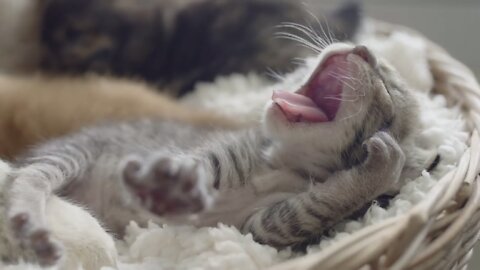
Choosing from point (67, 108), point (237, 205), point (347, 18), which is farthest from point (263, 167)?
point (347, 18)

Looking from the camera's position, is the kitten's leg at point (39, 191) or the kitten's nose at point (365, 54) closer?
the kitten's leg at point (39, 191)

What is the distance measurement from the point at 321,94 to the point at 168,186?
338mm

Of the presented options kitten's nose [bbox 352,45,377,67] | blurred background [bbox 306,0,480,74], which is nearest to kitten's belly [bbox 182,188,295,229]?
kitten's nose [bbox 352,45,377,67]

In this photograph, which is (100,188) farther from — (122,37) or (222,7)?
(222,7)

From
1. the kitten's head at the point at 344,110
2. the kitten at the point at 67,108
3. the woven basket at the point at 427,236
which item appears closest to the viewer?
the woven basket at the point at 427,236

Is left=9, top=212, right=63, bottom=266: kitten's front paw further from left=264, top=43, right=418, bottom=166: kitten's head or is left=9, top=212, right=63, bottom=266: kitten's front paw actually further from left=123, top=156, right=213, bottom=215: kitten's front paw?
left=264, top=43, right=418, bottom=166: kitten's head

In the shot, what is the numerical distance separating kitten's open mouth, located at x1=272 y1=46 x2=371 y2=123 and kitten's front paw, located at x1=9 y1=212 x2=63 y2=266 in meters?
0.39

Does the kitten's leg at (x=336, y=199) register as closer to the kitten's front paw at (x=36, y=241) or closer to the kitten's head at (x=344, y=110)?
the kitten's head at (x=344, y=110)

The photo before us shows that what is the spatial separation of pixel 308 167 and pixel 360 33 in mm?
693

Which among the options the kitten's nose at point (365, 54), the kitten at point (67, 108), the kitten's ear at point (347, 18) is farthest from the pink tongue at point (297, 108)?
the kitten's ear at point (347, 18)

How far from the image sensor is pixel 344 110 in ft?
3.27

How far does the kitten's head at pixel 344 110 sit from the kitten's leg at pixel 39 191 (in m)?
0.33

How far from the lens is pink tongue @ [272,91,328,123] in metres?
1.01

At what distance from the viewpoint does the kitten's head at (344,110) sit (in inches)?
39.0
